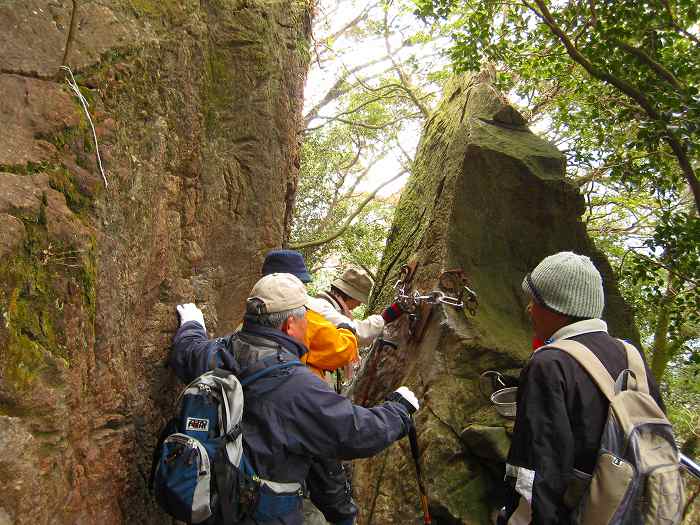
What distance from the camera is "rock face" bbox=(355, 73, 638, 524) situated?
4.54m

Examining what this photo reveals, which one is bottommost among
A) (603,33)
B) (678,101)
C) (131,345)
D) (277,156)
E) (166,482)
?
(166,482)

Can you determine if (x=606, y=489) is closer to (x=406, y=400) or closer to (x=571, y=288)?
(x=571, y=288)

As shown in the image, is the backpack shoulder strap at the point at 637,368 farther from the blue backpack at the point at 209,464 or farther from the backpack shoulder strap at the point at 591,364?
the blue backpack at the point at 209,464

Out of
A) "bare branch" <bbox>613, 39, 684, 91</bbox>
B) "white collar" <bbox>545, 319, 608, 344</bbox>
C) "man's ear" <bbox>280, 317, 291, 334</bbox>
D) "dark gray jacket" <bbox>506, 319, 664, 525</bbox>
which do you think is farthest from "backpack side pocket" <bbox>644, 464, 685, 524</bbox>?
"bare branch" <bbox>613, 39, 684, 91</bbox>

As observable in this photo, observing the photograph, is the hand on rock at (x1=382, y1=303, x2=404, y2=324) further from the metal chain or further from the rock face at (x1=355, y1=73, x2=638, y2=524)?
the rock face at (x1=355, y1=73, x2=638, y2=524)

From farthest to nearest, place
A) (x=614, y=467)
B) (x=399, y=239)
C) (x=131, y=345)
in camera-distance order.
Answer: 1. (x=399, y=239)
2. (x=131, y=345)
3. (x=614, y=467)

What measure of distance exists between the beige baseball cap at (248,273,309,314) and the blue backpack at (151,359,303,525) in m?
0.36

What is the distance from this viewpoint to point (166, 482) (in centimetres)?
252

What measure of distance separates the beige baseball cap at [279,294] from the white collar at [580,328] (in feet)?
4.62

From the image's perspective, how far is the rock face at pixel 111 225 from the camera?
2.45m

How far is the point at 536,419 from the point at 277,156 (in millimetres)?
3369

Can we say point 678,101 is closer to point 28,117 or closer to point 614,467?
point 614,467

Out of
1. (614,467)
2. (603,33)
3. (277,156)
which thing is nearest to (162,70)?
(277,156)


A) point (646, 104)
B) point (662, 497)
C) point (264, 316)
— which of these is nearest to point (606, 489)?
point (662, 497)
